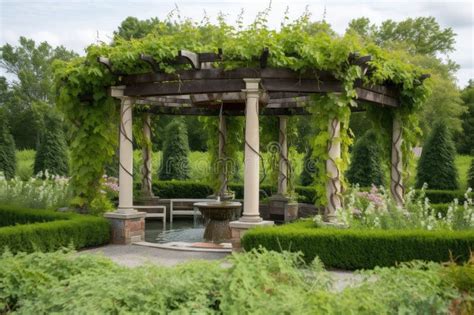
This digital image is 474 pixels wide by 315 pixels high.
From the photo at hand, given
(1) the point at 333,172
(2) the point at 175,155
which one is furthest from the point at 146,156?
(2) the point at 175,155

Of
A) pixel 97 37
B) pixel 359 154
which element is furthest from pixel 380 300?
pixel 359 154

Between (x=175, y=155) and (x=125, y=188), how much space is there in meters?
12.9

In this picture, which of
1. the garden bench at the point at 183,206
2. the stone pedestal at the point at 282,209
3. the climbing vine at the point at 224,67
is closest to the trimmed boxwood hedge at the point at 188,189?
the garden bench at the point at 183,206

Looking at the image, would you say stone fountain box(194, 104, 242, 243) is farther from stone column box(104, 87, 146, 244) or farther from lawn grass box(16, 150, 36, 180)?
lawn grass box(16, 150, 36, 180)

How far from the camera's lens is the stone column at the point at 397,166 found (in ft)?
36.6

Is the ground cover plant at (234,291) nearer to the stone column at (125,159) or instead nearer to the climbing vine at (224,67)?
the climbing vine at (224,67)

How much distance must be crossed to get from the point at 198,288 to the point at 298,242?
4.09 m

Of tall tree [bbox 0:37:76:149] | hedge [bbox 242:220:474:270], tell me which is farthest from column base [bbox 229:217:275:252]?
tall tree [bbox 0:37:76:149]

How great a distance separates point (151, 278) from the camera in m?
4.43

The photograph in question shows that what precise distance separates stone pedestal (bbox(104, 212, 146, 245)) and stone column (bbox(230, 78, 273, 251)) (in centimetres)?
223

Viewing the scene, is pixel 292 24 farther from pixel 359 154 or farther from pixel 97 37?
pixel 359 154

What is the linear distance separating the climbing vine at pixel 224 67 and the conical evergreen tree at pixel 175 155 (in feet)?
36.4

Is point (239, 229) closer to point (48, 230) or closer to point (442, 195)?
point (48, 230)

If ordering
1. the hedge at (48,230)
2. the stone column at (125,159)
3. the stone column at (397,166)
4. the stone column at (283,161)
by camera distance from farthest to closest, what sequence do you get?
the stone column at (283,161), the stone column at (397,166), the stone column at (125,159), the hedge at (48,230)
